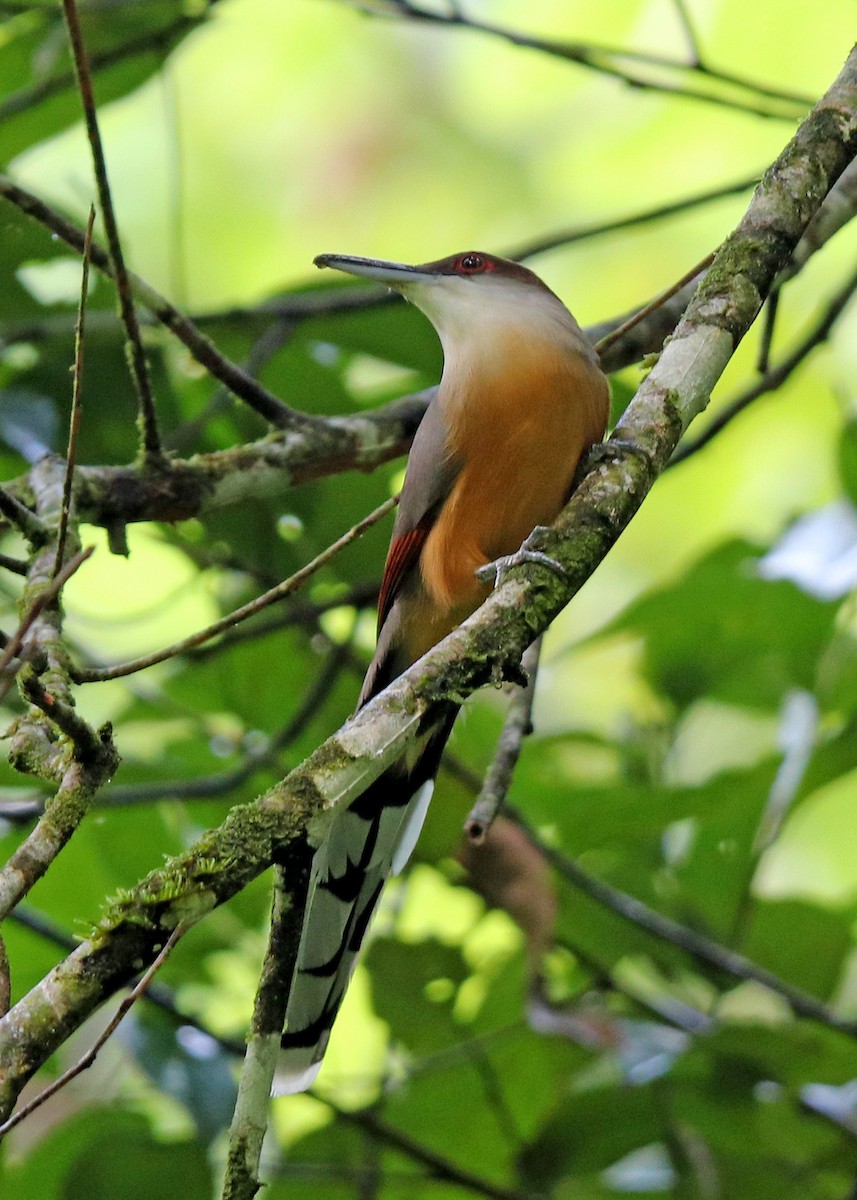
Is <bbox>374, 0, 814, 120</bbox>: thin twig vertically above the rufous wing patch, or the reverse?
<bbox>374, 0, 814, 120</bbox>: thin twig

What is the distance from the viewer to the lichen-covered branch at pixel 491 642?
5.79ft

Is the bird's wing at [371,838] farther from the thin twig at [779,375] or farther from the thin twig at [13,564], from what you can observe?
the thin twig at [13,564]

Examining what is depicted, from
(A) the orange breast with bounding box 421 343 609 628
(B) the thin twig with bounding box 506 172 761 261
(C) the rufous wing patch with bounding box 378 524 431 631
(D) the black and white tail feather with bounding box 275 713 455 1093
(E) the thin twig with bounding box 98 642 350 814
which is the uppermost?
(B) the thin twig with bounding box 506 172 761 261

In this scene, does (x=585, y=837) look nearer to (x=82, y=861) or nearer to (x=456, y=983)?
(x=456, y=983)

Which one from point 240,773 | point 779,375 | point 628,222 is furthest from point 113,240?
point 628,222

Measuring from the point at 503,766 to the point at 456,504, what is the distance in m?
1.00

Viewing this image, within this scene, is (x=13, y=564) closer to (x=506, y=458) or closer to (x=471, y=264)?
(x=506, y=458)

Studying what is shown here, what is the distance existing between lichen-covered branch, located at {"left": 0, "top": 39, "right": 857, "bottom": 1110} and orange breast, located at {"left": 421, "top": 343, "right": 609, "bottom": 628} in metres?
0.75

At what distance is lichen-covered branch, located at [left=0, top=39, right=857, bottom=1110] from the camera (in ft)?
5.79

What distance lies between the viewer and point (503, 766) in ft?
9.14

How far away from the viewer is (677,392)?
266 cm

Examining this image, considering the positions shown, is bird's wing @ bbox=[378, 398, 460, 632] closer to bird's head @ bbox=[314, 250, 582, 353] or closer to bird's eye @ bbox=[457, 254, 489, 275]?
bird's head @ bbox=[314, 250, 582, 353]

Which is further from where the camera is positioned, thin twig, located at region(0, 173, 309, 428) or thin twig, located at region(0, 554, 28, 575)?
thin twig, located at region(0, 173, 309, 428)

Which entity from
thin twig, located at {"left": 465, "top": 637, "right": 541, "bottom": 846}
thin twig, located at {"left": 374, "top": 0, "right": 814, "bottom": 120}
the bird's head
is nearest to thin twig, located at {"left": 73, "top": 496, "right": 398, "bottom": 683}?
thin twig, located at {"left": 465, "top": 637, "right": 541, "bottom": 846}
